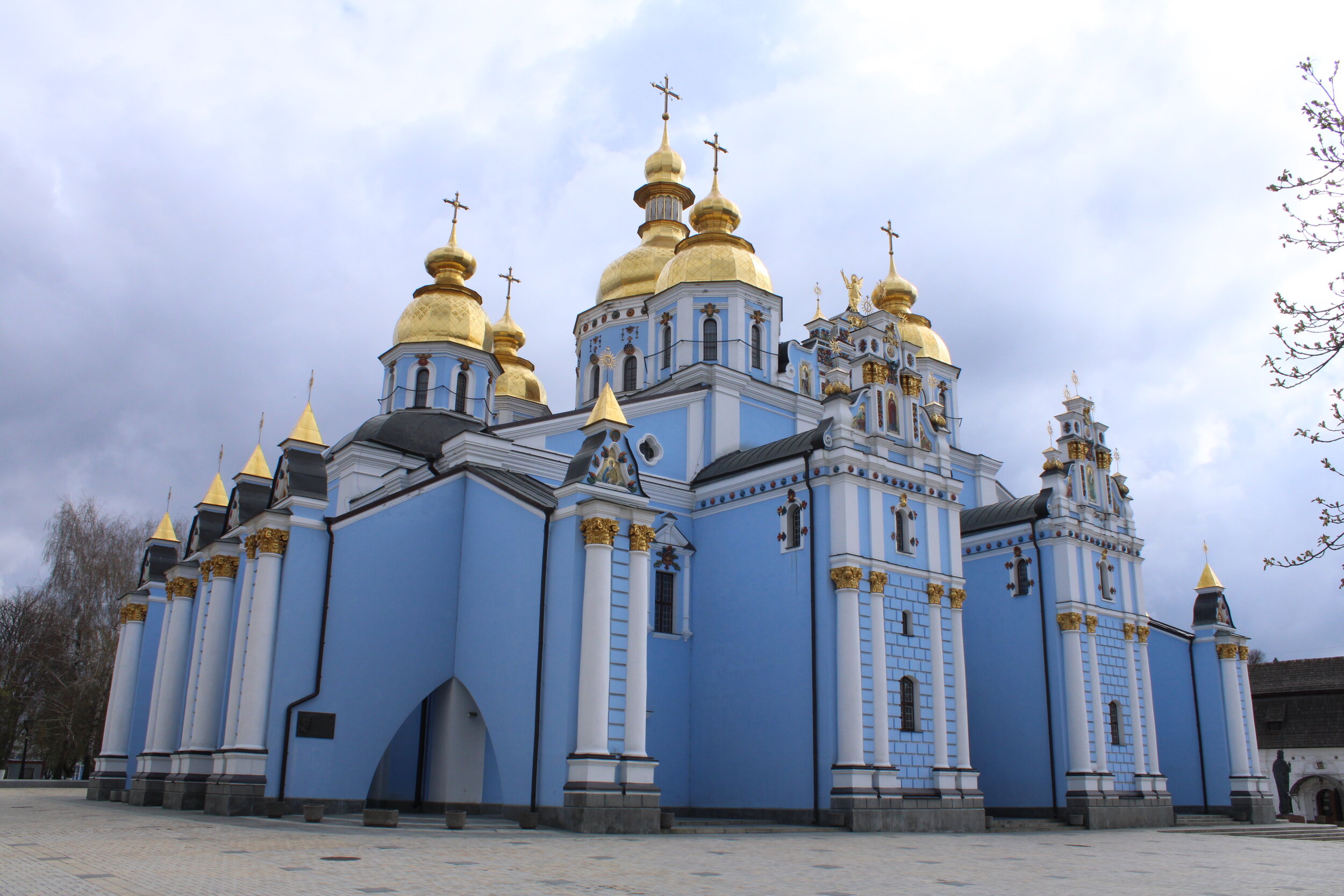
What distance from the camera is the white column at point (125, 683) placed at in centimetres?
2345

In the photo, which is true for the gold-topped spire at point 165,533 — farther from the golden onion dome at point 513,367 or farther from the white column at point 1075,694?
the white column at point 1075,694

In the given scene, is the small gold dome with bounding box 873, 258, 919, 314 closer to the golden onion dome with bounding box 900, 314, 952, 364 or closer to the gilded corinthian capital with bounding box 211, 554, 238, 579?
the golden onion dome with bounding box 900, 314, 952, 364

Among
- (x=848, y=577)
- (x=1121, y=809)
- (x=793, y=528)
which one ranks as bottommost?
(x=1121, y=809)

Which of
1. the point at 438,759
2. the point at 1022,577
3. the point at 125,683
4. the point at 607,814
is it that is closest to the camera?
the point at 607,814

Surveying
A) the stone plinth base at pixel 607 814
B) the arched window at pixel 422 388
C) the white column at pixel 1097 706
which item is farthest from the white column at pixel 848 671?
the arched window at pixel 422 388

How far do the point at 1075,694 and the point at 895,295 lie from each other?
47.0 feet

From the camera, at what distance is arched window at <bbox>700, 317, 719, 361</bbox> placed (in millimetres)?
24484

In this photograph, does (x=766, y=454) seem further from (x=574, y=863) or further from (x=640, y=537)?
(x=574, y=863)

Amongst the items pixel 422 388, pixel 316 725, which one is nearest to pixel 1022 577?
pixel 316 725

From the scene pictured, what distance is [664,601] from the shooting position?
2055cm

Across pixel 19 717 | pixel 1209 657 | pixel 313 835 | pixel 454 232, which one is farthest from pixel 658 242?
pixel 19 717

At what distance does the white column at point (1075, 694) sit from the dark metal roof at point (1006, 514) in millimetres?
2261

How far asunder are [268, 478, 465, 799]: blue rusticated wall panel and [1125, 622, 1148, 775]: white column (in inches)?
568

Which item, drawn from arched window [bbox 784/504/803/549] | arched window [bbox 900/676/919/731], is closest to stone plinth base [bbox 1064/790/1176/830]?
arched window [bbox 900/676/919/731]
